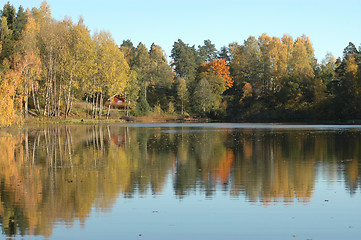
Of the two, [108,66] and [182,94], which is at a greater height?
[108,66]

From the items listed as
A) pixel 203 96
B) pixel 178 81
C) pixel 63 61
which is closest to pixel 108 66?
pixel 63 61

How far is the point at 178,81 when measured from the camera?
4471 inches

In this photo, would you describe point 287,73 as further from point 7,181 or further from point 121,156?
point 7,181

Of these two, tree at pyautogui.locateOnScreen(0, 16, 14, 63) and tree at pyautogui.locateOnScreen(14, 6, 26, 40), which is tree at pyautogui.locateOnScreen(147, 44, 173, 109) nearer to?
tree at pyautogui.locateOnScreen(14, 6, 26, 40)

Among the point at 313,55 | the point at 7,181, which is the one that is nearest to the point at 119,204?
the point at 7,181

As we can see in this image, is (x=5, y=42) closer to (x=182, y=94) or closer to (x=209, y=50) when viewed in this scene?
(x=182, y=94)

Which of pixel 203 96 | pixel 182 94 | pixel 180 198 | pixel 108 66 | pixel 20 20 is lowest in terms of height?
pixel 180 198

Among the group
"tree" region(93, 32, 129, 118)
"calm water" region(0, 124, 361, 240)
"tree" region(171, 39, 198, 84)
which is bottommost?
"calm water" region(0, 124, 361, 240)

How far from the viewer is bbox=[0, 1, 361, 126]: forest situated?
73.7 m

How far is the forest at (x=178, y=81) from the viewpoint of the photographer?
73688mm

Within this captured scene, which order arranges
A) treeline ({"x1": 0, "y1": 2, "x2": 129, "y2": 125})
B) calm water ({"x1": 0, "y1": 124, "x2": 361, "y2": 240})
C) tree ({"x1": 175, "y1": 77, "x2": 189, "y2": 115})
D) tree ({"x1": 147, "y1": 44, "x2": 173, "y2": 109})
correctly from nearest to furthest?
calm water ({"x1": 0, "y1": 124, "x2": 361, "y2": 240}) < treeline ({"x1": 0, "y1": 2, "x2": 129, "y2": 125}) < tree ({"x1": 175, "y1": 77, "x2": 189, "y2": 115}) < tree ({"x1": 147, "y1": 44, "x2": 173, "y2": 109})

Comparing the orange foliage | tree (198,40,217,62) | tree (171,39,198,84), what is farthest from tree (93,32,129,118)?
tree (198,40,217,62)

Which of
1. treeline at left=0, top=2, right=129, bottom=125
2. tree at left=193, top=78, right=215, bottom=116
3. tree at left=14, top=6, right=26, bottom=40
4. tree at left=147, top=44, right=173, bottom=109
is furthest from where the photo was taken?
tree at left=147, top=44, right=173, bottom=109

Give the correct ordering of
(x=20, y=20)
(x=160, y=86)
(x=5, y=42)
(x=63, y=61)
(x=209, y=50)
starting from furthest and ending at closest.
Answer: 1. (x=209, y=50)
2. (x=160, y=86)
3. (x=20, y=20)
4. (x=5, y=42)
5. (x=63, y=61)
